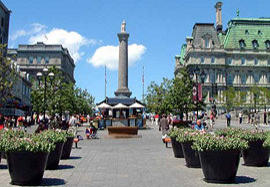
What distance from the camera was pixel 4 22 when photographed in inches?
2467

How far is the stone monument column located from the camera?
191 feet

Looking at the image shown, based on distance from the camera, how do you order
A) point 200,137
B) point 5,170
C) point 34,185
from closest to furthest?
point 34,185 < point 200,137 < point 5,170

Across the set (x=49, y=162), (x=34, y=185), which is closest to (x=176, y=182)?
A: (x=34, y=185)

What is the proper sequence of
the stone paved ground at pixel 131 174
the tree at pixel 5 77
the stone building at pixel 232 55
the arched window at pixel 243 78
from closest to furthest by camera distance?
the stone paved ground at pixel 131 174
the tree at pixel 5 77
the stone building at pixel 232 55
the arched window at pixel 243 78

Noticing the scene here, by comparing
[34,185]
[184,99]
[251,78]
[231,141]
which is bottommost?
[34,185]

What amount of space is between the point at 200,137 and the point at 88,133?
19.3 m

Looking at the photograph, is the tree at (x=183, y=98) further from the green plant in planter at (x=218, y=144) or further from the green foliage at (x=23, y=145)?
the green foliage at (x=23, y=145)

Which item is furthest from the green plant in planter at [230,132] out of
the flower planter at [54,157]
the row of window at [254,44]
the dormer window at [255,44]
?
the dormer window at [255,44]

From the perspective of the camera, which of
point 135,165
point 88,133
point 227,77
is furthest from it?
point 227,77

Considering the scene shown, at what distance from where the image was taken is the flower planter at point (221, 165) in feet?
33.9

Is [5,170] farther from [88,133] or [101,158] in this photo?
[88,133]

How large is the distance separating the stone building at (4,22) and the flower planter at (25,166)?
54610 mm

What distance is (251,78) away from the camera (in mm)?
108250

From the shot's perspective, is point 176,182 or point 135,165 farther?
point 135,165
